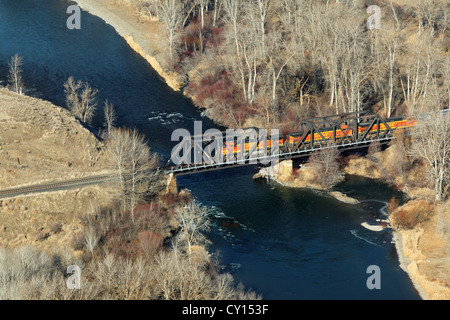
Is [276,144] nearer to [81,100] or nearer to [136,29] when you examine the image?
[81,100]

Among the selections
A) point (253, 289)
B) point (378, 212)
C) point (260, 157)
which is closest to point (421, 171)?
point (378, 212)

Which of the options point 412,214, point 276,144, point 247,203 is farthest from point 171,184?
point 412,214

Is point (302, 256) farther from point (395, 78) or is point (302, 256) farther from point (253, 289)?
point (395, 78)

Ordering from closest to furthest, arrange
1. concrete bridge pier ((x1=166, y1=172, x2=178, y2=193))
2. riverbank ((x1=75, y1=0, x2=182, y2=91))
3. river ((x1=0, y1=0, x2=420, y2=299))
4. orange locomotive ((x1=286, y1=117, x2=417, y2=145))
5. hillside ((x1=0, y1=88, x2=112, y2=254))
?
river ((x1=0, y1=0, x2=420, y2=299)) → hillside ((x1=0, y1=88, x2=112, y2=254)) → concrete bridge pier ((x1=166, y1=172, x2=178, y2=193)) → orange locomotive ((x1=286, y1=117, x2=417, y2=145)) → riverbank ((x1=75, y1=0, x2=182, y2=91))

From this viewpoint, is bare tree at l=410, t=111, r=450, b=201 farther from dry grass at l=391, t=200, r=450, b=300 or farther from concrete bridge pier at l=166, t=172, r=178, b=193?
concrete bridge pier at l=166, t=172, r=178, b=193

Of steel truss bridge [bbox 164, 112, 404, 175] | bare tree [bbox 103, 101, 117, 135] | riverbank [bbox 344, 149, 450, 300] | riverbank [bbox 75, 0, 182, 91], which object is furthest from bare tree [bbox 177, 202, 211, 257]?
riverbank [bbox 75, 0, 182, 91]

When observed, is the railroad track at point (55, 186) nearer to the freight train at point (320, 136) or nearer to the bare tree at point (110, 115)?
the bare tree at point (110, 115)
